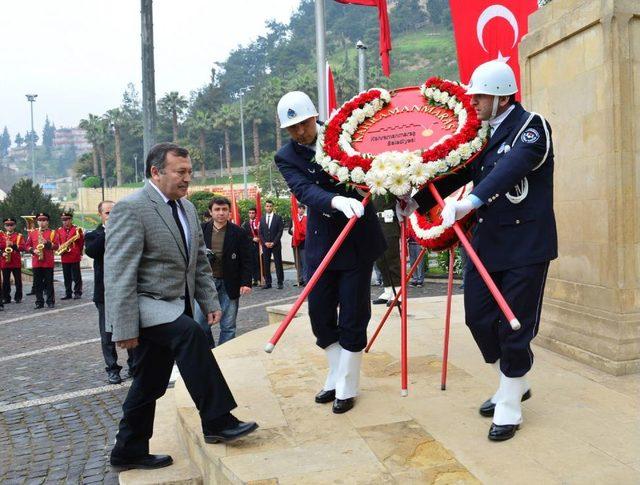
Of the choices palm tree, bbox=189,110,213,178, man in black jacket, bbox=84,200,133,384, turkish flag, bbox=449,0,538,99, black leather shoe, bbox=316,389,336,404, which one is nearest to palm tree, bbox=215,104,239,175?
palm tree, bbox=189,110,213,178

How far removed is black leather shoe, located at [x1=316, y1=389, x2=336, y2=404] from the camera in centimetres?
430

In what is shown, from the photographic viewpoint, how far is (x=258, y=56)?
160 metres

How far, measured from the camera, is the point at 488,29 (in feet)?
26.0

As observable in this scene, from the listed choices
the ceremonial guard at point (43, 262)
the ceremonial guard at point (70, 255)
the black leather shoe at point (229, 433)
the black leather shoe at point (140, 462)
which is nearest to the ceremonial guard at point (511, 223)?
the black leather shoe at point (229, 433)

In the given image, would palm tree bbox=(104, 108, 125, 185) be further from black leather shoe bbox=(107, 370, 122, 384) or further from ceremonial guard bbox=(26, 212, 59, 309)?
black leather shoe bbox=(107, 370, 122, 384)

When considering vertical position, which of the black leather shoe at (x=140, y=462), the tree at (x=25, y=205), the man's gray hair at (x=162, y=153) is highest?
the tree at (x=25, y=205)

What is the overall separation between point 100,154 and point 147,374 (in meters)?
102

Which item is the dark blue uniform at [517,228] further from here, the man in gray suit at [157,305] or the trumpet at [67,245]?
the trumpet at [67,245]

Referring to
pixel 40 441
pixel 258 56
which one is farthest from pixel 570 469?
pixel 258 56

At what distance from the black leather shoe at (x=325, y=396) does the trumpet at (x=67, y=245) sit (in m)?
12.7

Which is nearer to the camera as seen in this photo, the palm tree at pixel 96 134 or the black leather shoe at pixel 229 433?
the black leather shoe at pixel 229 433

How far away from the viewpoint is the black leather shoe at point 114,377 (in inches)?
262

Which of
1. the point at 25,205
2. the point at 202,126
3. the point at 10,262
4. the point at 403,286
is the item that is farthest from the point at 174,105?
the point at 403,286

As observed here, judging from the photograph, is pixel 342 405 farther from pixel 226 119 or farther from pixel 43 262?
pixel 226 119
